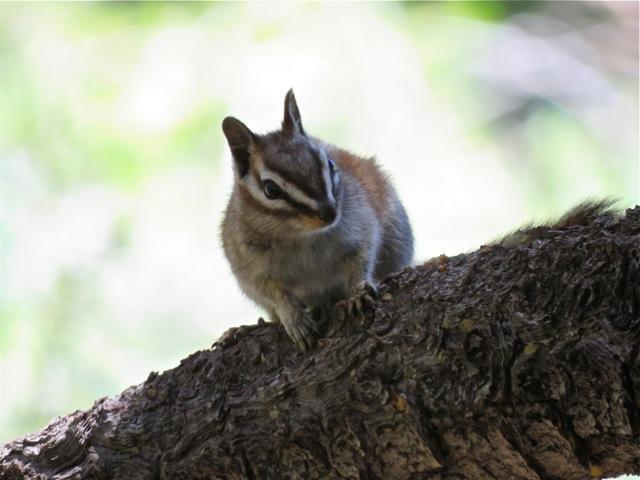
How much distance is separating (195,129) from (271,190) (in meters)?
2.48

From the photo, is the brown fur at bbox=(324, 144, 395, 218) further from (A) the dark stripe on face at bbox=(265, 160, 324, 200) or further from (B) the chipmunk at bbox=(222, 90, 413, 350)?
(A) the dark stripe on face at bbox=(265, 160, 324, 200)

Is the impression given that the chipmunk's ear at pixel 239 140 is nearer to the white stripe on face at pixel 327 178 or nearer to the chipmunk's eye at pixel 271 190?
the chipmunk's eye at pixel 271 190

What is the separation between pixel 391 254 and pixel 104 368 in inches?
82.8

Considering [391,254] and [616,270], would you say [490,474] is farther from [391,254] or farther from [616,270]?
[391,254]

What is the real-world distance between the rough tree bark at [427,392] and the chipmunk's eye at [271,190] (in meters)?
0.57

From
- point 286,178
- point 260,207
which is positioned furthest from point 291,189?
point 260,207

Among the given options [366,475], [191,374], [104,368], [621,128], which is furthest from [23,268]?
[621,128]

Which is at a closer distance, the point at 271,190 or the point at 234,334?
the point at 234,334

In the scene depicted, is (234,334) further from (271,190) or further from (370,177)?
(370,177)

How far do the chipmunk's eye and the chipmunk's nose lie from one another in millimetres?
267

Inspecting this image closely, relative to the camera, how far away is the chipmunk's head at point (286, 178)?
11.2 feet

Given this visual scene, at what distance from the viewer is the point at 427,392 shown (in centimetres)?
275

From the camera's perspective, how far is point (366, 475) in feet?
9.50

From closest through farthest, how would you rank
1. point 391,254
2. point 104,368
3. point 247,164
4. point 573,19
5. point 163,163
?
point 247,164 → point 391,254 → point 104,368 → point 163,163 → point 573,19
